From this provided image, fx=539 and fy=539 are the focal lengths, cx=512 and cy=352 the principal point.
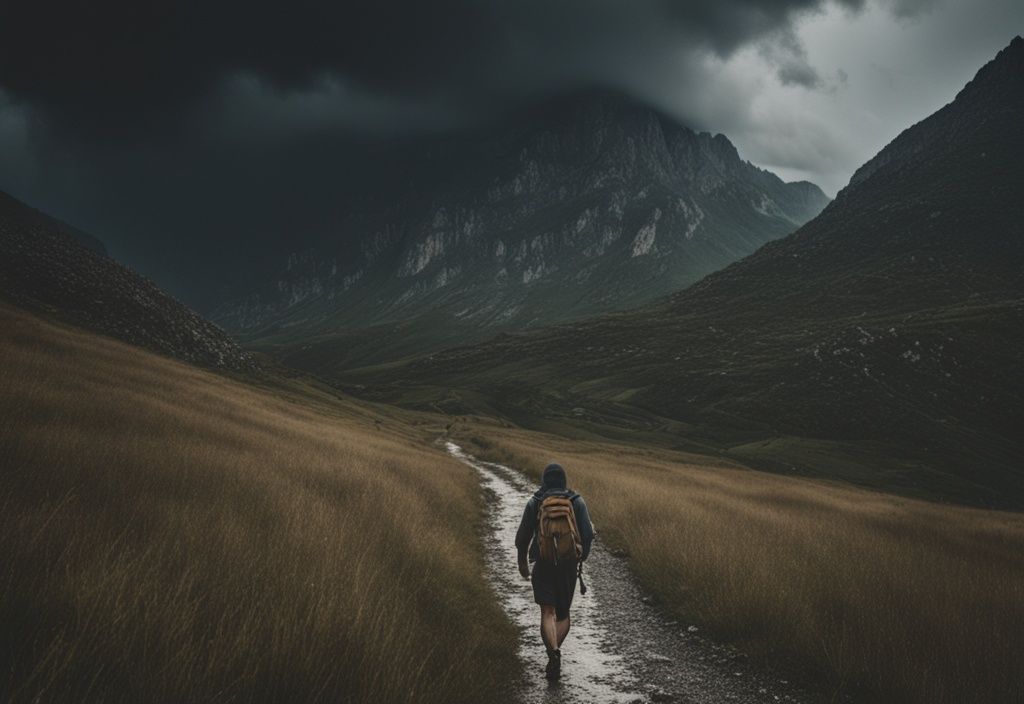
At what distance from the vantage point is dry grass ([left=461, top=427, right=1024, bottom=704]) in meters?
6.59

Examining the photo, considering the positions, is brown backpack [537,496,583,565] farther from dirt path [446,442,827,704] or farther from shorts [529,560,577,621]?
dirt path [446,442,827,704]

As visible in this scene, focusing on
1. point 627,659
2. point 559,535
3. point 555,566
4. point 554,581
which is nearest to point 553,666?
point 554,581

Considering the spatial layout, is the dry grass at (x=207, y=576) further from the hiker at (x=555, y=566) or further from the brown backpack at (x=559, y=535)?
the brown backpack at (x=559, y=535)

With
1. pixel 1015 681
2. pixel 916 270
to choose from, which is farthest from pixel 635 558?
pixel 916 270

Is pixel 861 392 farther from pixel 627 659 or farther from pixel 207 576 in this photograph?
pixel 207 576

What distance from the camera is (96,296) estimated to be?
63.2 m

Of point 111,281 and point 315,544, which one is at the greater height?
point 111,281

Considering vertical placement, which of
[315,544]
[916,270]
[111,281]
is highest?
[916,270]

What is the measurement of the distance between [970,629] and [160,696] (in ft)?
31.6

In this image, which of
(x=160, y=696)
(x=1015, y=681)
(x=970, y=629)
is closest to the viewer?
(x=160, y=696)

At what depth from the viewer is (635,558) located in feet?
42.4

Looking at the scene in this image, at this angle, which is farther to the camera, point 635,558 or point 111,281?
point 111,281

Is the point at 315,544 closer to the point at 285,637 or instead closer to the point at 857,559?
the point at 285,637

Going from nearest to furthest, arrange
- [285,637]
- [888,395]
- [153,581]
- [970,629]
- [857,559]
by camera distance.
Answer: [285,637]
[153,581]
[970,629]
[857,559]
[888,395]
